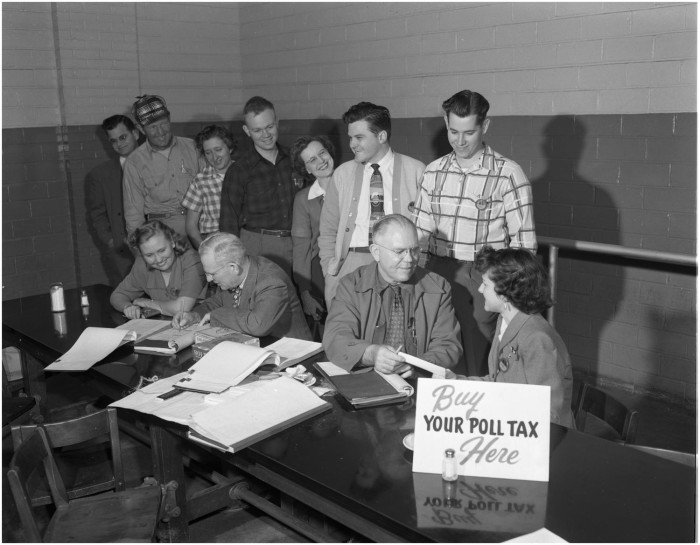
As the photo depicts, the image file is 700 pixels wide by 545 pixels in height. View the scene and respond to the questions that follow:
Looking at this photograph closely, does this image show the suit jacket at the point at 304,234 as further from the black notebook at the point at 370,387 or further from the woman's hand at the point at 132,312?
the black notebook at the point at 370,387

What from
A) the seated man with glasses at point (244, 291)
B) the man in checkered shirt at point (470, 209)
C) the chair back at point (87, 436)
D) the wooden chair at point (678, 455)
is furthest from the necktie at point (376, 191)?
the wooden chair at point (678, 455)

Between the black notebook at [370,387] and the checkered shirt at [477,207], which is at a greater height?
the checkered shirt at [477,207]

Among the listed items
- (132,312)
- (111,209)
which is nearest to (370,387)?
(132,312)

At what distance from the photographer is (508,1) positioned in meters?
4.96

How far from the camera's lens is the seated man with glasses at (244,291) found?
12.1 ft

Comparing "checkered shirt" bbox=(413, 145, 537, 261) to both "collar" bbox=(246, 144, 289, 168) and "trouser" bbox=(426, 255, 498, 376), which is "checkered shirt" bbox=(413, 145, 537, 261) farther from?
"collar" bbox=(246, 144, 289, 168)

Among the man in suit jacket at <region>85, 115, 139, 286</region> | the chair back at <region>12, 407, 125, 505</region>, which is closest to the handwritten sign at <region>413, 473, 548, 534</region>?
the chair back at <region>12, 407, 125, 505</region>

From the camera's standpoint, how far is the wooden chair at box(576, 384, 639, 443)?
2.67 m

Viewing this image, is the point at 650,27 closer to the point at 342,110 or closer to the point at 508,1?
the point at 508,1

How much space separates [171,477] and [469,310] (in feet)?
5.37

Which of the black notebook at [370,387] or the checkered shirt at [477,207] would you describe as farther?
the checkered shirt at [477,207]

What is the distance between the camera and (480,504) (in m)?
2.08

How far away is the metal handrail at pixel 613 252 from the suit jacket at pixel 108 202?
3.16 metres

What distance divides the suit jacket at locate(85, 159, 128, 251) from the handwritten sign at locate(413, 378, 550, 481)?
421 cm
